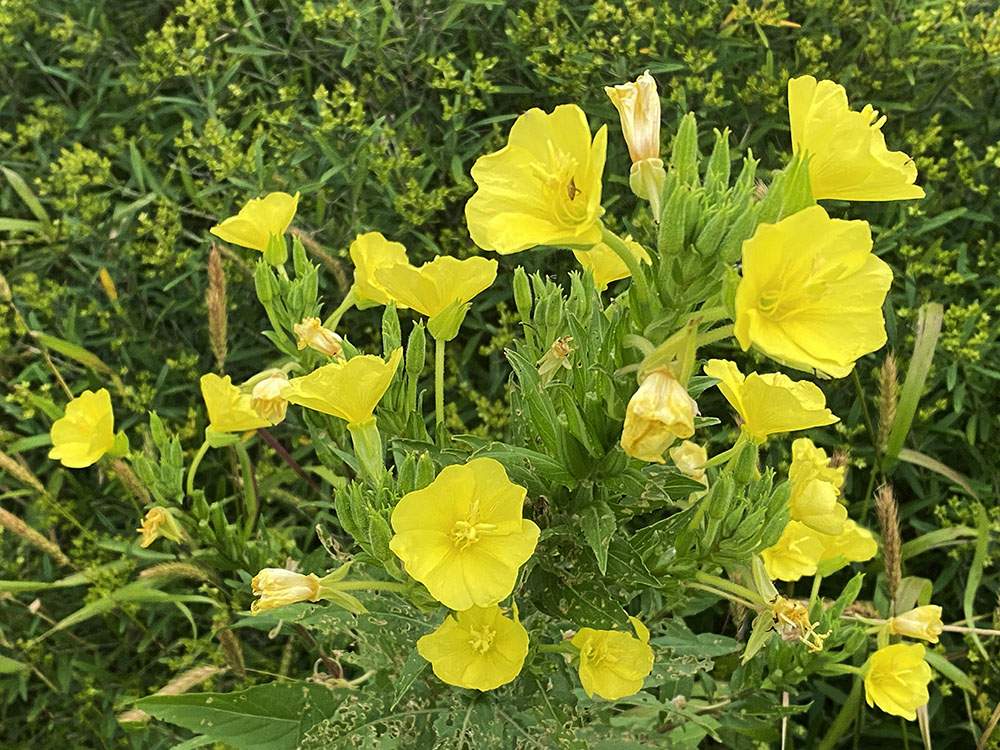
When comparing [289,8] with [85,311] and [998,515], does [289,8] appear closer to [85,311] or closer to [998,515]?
[85,311]

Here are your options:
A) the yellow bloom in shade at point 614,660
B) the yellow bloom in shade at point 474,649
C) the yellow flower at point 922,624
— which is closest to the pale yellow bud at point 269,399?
the yellow bloom in shade at point 474,649

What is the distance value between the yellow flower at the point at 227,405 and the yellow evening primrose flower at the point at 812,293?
2.27ft

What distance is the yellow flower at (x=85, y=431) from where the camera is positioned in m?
1.09

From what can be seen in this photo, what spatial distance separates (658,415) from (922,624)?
2.26 feet

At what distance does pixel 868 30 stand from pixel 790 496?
1.17 meters

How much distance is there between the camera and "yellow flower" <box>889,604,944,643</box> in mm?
956

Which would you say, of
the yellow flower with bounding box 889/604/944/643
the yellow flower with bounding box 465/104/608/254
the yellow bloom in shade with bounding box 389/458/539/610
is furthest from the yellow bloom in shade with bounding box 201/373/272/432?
the yellow flower with bounding box 889/604/944/643

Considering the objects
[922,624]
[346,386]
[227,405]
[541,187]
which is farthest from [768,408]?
[227,405]

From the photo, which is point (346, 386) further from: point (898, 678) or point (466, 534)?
point (898, 678)

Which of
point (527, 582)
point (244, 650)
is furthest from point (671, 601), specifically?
point (244, 650)

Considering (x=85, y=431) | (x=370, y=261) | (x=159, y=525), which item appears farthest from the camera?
(x=85, y=431)

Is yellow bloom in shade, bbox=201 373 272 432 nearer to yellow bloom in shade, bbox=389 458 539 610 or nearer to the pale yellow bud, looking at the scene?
the pale yellow bud

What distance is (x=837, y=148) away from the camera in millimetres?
561

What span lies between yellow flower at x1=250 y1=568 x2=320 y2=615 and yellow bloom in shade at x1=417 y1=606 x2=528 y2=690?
0.12 m
